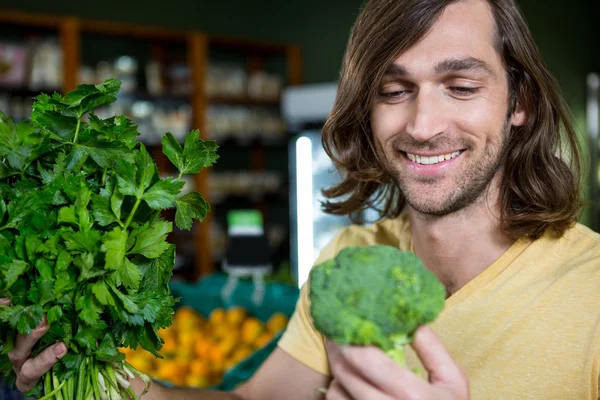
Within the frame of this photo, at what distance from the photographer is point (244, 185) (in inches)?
239

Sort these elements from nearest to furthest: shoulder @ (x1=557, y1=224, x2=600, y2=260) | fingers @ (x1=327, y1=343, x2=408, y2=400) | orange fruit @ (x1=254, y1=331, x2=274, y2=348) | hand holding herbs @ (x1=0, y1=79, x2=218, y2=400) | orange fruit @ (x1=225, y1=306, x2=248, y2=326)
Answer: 1. fingers @ (x1=327, y1=343, x2=408, y2=400)
2. hand holding herbs @ (x1=0, y1=79, x2=218, y2=400)
3. shoulder @ (x1=557, y1=224, x2=600, y2=260)
4. orange fruit @ (x1=254, y1=331, x2=274, y2=348)
5. orange fruit @ (x1=225, y1=306, x2=248, y2=326)

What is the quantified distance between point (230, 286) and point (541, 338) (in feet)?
6.56

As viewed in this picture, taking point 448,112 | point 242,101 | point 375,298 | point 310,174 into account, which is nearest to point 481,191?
point 448,112

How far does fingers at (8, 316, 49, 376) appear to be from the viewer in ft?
3.02

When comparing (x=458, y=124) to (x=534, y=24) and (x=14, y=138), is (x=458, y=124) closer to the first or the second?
(x=14, y=138)

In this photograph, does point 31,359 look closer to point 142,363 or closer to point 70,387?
point 70,387

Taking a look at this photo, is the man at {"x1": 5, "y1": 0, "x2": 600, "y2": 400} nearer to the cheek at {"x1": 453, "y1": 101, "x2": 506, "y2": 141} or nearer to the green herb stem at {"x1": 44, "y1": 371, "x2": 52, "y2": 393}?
the cheek at {"x1": 453, "y1": 101, "x2": 506, "y2": 141}

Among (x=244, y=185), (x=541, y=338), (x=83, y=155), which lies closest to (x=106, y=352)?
(x=83, y=155)

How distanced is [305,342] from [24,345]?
669mm

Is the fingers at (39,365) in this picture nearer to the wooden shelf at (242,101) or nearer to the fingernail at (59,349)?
the fingernail at (59,349)

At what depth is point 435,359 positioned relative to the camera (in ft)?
2.63

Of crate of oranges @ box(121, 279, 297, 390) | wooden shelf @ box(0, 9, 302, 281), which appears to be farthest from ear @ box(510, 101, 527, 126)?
wooden shelf @ box(0, 9, 302, 281)

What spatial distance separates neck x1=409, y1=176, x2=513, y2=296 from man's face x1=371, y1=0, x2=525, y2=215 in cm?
6

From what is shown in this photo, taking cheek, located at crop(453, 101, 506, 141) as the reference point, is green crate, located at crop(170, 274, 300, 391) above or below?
below
